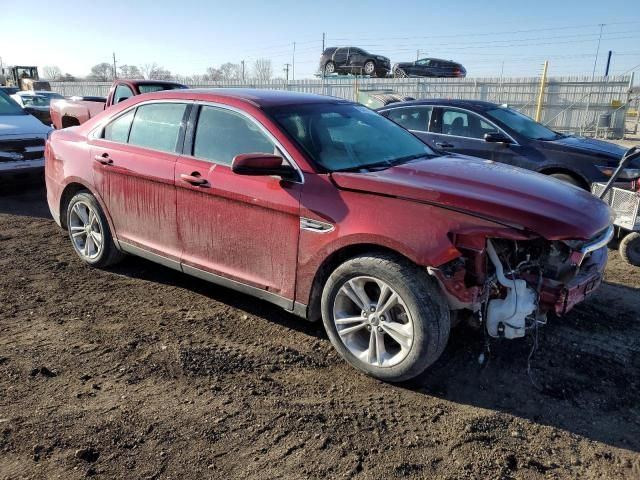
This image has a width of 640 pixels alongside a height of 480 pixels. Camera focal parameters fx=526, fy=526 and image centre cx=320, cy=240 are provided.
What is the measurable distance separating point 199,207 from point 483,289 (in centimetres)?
213

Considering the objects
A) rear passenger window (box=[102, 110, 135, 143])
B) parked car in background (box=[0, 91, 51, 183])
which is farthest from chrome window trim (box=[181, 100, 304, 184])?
parked car in background (box=[0, 91, 51, 183])

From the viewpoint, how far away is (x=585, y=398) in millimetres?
3111

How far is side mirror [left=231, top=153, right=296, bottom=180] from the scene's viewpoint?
333cm

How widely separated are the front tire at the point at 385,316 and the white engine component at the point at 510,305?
0.32m

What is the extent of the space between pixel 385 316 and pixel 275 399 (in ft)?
2.67

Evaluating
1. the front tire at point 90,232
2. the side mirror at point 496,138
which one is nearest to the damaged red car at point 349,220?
the front tire at point 90,232

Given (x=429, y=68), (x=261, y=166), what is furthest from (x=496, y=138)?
(x=429, y=68)

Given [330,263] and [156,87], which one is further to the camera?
[156,87]

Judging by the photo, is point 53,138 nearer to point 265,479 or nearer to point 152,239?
point 152,239

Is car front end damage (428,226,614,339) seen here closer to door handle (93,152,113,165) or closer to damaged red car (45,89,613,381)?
damaged red car (45,89,613,381)

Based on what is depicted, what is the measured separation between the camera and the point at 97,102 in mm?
11461

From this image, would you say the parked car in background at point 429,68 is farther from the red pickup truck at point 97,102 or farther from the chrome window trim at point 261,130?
the chrome window trim at point 261,130

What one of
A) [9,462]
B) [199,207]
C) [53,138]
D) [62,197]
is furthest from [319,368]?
[53,138]

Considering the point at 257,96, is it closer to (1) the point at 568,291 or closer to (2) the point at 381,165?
(2) the point at 381,165
